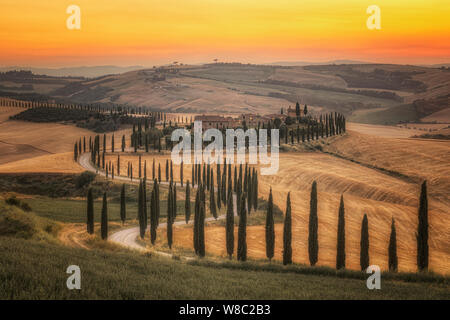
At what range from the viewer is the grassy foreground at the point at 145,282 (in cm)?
2225

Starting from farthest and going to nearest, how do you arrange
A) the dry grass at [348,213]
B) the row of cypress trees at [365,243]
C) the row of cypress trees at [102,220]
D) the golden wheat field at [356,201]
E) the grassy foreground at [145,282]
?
1. the golden wheat field at [356,201]
2. the dry grass at [348,213]
3. the row of cypress trees at [102,220]
4. the row of cypress trees at [365,243]
5. the grassy foreground at [145,282]

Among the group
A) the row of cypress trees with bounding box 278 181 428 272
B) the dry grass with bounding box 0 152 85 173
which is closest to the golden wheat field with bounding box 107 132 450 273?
the row of cypress trees with bounding box 278 181 428 272

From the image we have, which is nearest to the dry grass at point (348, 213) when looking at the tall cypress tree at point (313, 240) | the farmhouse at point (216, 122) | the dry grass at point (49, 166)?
the tall cypress tree at point (313, 240)

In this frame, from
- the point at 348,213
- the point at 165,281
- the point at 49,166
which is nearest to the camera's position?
the point at 165,281

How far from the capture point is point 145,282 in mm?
25219

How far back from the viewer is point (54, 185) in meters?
84.2

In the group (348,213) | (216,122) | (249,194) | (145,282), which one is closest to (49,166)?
(249,194)

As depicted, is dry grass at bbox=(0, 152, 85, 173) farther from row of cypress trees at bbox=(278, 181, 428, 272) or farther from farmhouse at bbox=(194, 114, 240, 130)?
row of cypress trees at bbox=(278, 181, 428, 272)

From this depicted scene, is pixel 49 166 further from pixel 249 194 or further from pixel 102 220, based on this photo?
pixel 102 220

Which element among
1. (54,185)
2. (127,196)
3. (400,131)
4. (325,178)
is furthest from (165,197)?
(400,131)

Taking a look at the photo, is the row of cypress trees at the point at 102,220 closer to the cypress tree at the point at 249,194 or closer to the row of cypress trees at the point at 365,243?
the row of cypress trees at the point at 365,243

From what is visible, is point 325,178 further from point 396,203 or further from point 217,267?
point 217,267

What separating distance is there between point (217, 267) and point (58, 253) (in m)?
13.2
